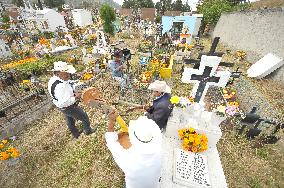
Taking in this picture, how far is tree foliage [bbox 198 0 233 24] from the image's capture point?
25.0m

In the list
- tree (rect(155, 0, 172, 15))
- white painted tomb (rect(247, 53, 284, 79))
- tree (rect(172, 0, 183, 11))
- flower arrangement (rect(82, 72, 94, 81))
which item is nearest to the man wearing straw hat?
flower arrangement (rect(82, 72, 94, 81))

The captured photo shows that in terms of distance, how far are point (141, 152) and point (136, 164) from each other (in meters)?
0.29

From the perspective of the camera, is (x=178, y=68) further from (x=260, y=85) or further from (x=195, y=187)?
(x=195, y=187)

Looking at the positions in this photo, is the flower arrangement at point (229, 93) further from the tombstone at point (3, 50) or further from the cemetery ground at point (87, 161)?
the tombstone at point (3, 50)

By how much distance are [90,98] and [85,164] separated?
3.30 metres

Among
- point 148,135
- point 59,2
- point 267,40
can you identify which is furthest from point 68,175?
point 59,2

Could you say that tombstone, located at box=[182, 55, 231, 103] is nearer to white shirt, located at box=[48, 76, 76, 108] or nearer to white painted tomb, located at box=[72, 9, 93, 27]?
white shirt, located at box=[48, 76, 76, 108]

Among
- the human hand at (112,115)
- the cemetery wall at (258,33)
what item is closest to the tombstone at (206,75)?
the human hand at (112,115)

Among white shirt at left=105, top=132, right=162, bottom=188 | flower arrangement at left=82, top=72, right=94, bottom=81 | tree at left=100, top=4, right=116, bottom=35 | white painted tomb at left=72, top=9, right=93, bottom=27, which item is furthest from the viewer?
white painted tomb at left=72, top=9, right=93, bottom=27

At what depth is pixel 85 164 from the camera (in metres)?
5.55

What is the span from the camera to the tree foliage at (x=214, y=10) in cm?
2503

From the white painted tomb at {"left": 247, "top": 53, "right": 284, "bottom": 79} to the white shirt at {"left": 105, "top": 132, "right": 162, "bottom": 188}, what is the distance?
1024 cm

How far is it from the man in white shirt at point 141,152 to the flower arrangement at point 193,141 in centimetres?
205

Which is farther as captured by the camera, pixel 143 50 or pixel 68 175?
pixel 143 50
